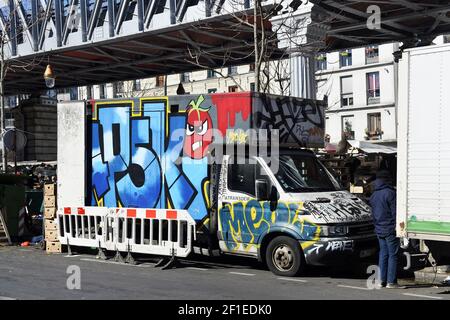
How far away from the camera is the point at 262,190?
1005cm

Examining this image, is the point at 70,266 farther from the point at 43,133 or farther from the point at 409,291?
the point at 43,133

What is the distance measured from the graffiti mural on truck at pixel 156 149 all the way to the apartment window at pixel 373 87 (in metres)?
42.2

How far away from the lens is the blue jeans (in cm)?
886

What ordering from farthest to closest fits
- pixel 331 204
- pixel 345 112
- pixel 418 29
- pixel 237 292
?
pixel 345 112 < pixel 418 29 < pixel 331 204 < pixel 237 292

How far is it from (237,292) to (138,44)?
1750 centimetres

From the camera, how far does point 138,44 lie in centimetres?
2450

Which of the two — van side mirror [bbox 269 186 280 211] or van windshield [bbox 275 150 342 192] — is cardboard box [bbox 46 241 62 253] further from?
van windshield [bbox 275 150 342 192]

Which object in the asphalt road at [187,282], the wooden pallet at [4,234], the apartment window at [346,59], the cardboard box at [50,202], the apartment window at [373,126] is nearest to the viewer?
the asphalt road at [187,282]

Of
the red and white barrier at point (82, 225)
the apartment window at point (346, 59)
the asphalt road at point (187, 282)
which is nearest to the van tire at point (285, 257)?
the asphalt road at point (187, 282)

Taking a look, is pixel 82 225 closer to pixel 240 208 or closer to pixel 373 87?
pixel 240 208

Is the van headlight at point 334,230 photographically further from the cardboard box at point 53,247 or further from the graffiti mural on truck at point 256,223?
the cardboard box at point 53,247

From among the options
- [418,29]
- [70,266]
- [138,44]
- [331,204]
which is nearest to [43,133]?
[138,44]

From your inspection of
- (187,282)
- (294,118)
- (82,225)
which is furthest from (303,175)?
(82,225)

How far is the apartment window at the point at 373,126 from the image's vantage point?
164 feet
